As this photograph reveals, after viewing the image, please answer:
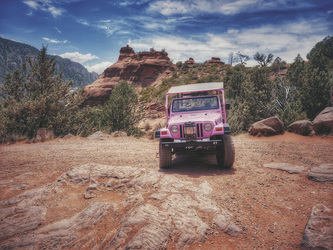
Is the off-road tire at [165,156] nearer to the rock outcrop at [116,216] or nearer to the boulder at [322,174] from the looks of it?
the rock outcrop at [116,216]

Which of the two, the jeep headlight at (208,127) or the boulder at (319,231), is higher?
the jeep headlight at (208,127)

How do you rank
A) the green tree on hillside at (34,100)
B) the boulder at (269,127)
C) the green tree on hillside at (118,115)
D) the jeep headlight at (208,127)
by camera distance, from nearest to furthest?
the jeep headlight at (208,127)
the boulder at (269,127)
the green tree on hillside at (34,100)
the green tree on hillside at (118,115)

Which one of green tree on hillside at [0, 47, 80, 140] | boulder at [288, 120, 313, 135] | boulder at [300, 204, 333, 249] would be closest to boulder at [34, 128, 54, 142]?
green tree on hillside at [0, 47, 80, 140]

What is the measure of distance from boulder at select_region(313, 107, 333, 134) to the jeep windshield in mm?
6487

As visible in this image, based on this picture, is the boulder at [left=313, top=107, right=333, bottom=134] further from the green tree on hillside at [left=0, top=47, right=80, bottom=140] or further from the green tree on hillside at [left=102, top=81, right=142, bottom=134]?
the green tree on hillside at [left=0, top=47, right=80, bottom=140]

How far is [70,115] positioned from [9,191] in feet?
34.1

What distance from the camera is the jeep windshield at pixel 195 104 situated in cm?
581

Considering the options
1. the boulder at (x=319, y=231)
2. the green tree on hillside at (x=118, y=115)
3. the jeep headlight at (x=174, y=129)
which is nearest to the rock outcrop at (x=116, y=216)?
the boulder at (x=319, y=231)

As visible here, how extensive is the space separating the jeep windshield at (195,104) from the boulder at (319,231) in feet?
12.7

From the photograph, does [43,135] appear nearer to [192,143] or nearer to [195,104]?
[195,104]

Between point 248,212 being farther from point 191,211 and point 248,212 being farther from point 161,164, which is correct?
point 161,164

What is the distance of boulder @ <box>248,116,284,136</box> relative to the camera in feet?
32.5

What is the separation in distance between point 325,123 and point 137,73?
52.4m

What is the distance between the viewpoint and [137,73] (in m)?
55.6
